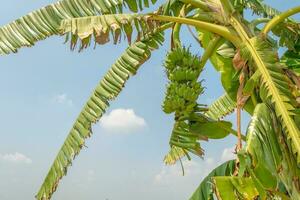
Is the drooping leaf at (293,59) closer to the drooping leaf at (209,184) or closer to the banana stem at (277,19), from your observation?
the banana stem at (277,19)

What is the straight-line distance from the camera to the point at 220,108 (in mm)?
5344

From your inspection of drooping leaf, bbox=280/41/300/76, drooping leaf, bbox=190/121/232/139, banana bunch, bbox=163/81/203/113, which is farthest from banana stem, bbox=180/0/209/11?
drooping leaf, bbox=280/41/300/76

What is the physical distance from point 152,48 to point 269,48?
2.70ft

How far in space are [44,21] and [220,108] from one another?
101 inches

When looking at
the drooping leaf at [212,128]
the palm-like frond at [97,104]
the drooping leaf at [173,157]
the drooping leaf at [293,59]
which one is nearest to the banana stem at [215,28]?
the palm-like frond at [97,104]

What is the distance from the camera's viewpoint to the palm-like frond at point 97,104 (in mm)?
3270

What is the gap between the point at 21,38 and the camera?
3.24m

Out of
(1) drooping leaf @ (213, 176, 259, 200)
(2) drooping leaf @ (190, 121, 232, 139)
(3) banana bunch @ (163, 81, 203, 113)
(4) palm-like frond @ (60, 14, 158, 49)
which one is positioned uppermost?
(4) palm-like frond @ (60, 14, 158, 49)

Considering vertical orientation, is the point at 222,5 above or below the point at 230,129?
above

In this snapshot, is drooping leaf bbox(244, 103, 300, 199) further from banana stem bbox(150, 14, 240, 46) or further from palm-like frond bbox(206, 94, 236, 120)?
palm-like frond bbox(206, 94, 236, 120)

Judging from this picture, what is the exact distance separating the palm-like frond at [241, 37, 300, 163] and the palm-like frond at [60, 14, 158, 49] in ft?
2.19

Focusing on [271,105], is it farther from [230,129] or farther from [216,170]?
[216,170]

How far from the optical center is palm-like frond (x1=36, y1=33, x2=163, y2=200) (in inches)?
129

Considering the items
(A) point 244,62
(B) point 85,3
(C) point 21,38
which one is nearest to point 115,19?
(B) point 85,3
